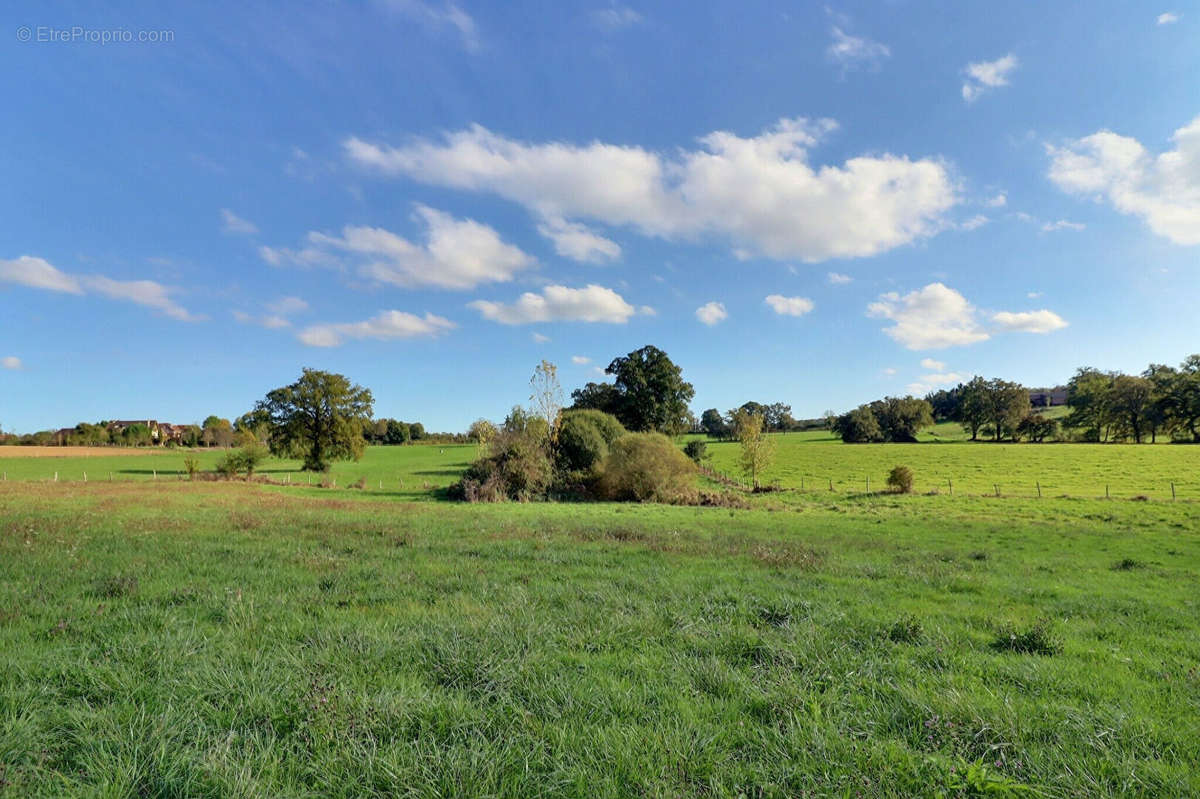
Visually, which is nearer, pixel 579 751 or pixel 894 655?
pixel 579 751

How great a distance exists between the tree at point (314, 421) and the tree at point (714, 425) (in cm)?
7926

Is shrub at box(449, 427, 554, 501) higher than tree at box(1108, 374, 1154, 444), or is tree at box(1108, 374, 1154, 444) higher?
tree at box(1108, 374, 1154, 444)

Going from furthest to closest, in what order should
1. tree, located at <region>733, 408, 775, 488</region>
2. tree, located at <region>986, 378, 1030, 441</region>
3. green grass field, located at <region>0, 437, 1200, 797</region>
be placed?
tree, located at <region>986, 378, 1030, 441</region>, tree, located at <region>733, 408, 775, 488</region>, green grass field, located at <region>0, 437, 1200, 797</region>

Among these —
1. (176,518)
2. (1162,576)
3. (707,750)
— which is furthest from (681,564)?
(176,518)

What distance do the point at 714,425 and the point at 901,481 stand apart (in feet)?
293

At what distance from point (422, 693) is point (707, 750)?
2.14m

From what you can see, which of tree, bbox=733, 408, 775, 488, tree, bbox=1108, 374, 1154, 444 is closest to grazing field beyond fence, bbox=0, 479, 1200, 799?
tree, bbox=733, 408, 775, 488

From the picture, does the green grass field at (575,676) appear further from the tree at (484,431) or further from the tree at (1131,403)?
the tree at (1131,403)

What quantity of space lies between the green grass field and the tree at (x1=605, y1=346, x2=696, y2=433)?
142 feet

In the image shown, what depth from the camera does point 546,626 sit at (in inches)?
213

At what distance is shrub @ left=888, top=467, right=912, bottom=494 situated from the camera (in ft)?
116

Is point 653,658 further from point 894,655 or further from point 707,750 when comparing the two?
point 894,655

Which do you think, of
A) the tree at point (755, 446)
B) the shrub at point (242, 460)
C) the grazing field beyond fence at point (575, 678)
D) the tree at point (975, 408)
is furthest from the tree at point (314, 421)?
the tree at point (975, 408)

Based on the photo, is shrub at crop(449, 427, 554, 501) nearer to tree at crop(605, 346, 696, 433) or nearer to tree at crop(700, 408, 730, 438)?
tree at crop(605, 346, 696, 433)
